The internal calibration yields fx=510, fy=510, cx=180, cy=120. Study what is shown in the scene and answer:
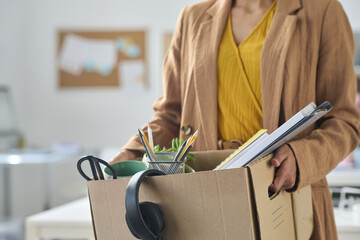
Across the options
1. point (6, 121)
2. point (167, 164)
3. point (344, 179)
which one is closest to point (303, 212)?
point (167, 164)

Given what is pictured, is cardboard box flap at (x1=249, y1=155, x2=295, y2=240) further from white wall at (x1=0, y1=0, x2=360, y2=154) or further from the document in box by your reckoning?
white wall at (x1=0, y1=0, x2=360, y2=154)

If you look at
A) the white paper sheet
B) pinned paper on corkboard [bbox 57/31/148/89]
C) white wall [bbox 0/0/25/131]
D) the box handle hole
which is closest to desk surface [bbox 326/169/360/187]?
pinned paper on corkboard [bbox 57/31/148/89]

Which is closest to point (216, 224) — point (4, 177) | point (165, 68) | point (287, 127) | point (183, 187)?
point (183, 187)

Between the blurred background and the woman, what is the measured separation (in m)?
3.21

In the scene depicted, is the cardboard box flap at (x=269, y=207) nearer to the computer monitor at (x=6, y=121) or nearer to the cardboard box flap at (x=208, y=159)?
the cardboard box flap at (x=208, y=159)

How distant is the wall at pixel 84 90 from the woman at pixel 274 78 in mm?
3222

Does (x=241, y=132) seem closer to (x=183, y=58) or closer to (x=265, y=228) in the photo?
(x=183, y=58)

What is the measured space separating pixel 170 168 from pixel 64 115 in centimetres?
380

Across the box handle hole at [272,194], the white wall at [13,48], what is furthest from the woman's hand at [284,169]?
the white wall at [13,48]

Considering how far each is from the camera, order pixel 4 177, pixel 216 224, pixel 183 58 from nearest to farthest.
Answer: pixel 216 224 → pixel 183 58 → pixel 4 177

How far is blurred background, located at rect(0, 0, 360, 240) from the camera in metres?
4.38

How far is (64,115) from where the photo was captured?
14.8ft

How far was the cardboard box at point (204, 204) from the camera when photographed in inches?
27.0

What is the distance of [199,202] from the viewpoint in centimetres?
70
